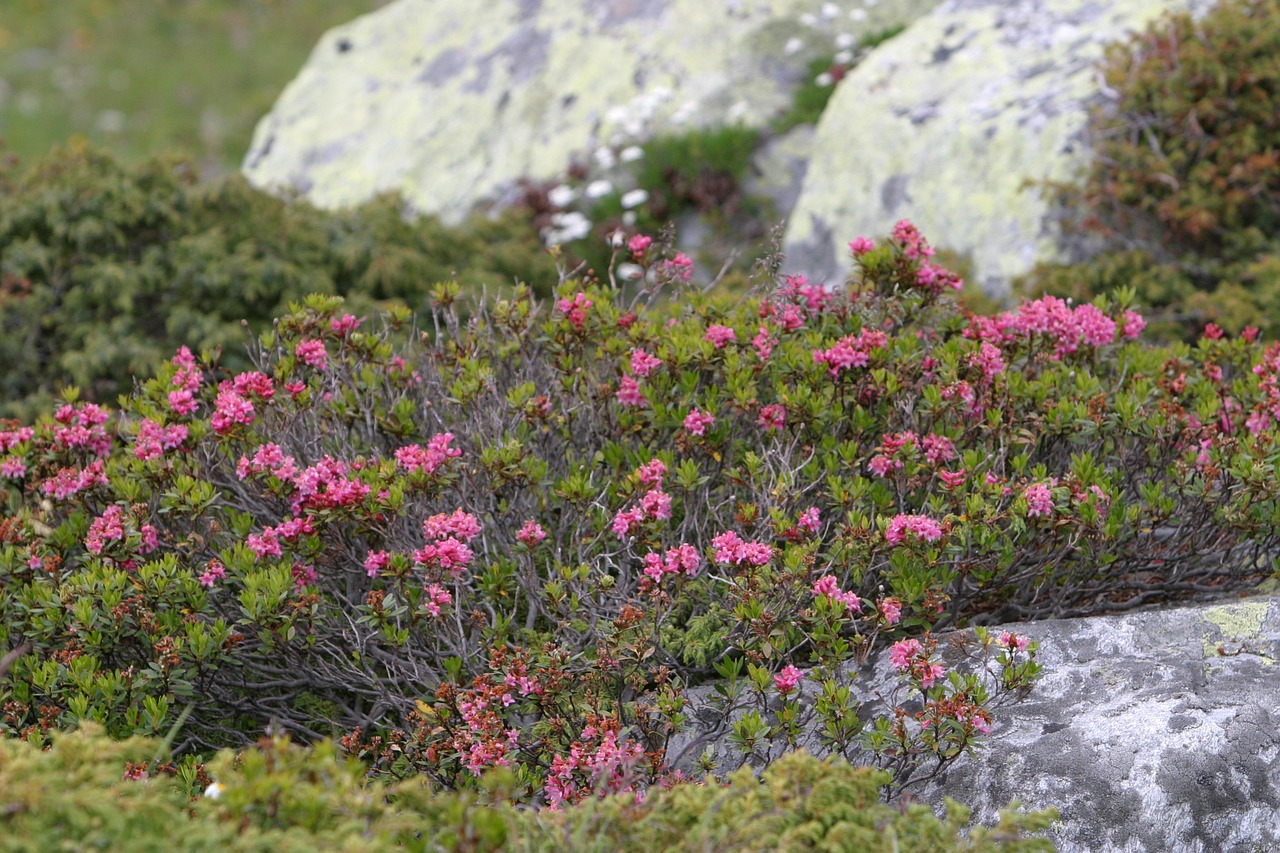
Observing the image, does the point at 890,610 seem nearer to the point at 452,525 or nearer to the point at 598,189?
the point at 452,525

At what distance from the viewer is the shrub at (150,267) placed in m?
6.55

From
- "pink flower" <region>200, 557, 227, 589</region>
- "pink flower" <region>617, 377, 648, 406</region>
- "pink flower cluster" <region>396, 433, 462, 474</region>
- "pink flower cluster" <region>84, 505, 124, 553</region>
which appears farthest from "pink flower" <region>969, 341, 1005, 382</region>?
"pink flower cluster" <region>84, 505, 124, 553</region>

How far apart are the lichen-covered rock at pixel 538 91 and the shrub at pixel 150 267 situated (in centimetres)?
225

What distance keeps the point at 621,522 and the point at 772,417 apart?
67 cm

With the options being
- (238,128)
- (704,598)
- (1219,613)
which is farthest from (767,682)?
(238,128)

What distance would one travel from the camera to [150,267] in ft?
22.2

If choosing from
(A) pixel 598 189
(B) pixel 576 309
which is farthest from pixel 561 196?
(B) pixel 576 309

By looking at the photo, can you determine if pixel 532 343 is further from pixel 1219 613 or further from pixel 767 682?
pixel 1219 613

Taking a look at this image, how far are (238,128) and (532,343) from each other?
502 inches

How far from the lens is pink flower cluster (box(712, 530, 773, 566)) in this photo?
3.34 m

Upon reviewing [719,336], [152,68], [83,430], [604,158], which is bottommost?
[604,158]

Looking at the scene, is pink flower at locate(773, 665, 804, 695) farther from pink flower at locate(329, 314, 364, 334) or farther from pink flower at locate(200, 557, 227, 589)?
pink flower at locate(329, 314, 364, 334)

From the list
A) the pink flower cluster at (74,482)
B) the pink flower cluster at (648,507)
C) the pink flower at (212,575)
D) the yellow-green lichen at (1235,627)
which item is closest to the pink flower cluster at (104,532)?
the pink flower cluster at (74,482)

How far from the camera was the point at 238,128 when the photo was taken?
51.4ft
